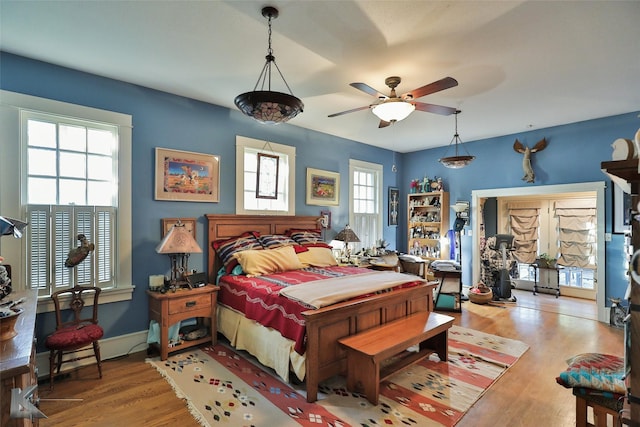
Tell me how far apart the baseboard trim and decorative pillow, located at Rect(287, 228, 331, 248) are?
2.10 meters

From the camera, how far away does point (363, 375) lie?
2.43 meters

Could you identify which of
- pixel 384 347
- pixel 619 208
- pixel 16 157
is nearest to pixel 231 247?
pixel 16 157

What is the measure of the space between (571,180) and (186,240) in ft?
17.7


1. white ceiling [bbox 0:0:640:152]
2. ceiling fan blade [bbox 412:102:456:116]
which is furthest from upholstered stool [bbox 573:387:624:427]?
white ceiling [bbox 0:0:640:152]

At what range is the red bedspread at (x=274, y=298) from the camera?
2539 mm

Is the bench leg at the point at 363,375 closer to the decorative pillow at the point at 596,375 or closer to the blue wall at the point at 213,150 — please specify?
the decorative pillow at the point at 596,375

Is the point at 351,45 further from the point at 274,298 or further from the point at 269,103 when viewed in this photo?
the point at 274,298

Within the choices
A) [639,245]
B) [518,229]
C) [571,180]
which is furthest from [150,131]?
[518,229]

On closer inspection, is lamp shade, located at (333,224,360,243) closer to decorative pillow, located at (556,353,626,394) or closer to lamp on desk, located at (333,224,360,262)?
lamp on desk, located at (333,224,360,262)

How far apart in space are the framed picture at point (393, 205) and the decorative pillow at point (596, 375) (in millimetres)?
4679

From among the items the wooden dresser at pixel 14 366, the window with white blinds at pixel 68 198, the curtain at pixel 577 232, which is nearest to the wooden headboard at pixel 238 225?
the window with white blinds at pixel 68 198

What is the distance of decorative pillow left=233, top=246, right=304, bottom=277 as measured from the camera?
3.53 metres

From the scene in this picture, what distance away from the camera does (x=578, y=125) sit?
183 inches

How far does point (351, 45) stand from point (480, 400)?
2977 mm
